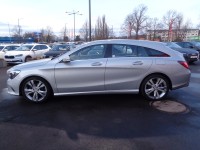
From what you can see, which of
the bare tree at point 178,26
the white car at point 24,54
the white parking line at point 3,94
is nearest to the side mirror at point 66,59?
the white parking line at point 3,94

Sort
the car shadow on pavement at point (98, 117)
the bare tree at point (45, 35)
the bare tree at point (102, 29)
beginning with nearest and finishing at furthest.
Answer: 1. the car shadow on pavement at point (98, 117)
2. the bare tree at point (102, 29)
3. the bare tree at point (45, 35)

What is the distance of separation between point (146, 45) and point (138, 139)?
2862mm

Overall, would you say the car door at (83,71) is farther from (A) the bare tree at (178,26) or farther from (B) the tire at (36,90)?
(A) the bare tree at (178,26)

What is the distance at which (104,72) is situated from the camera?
17.7ft

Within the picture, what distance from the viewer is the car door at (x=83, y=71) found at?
17.4ft

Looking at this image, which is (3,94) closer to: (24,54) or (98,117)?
(98,117)

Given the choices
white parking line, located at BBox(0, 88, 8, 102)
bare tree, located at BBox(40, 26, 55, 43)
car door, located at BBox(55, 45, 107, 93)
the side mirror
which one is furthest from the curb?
bare tree, located at BBox(40, 26, 55, 43)

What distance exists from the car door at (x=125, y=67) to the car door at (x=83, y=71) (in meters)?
0.20

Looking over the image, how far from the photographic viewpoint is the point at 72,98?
5.90 metres

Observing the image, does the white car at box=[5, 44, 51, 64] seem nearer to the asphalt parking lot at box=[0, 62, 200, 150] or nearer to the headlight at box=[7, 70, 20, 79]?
the asphalt parking lot at box=[0, 62, 200, 150]

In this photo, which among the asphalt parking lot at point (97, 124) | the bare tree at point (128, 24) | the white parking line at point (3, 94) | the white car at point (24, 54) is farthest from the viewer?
the bare tree at point (128, 24)

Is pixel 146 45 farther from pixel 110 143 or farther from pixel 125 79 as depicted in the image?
pixel 110 143

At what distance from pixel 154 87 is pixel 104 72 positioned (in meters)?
1.40

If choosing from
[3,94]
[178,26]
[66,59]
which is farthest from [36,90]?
[178,26]
